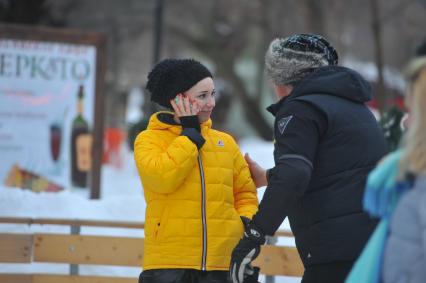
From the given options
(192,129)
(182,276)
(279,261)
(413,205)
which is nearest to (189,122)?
(192,129)

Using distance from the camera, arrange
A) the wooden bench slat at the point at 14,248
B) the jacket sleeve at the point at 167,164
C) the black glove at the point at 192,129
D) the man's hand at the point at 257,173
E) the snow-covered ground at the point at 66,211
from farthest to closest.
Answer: the snow-covered ground at the point at 66,211, the wooden bench slat at the point at 14,248, the man's hand at the point at 257,173, the black glove at the point at 192,129, the jacket sleeve at the point at 167,164

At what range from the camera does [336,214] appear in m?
3.77

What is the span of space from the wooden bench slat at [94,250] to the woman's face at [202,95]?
8.78 feet

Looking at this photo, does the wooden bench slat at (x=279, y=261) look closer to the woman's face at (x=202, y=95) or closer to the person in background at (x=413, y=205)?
the woman's face at (x=202, y=95)

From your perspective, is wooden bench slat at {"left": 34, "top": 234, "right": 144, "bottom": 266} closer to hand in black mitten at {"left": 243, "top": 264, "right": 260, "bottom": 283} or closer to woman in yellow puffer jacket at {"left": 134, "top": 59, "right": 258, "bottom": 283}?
woman in yellow puffer jacket at {"left": 134, "top": 59, "right": 258, "bottom": 283}

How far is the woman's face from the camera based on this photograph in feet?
14.1

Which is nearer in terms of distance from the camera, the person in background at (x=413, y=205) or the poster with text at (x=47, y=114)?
the person in background at (x=413, y=205)

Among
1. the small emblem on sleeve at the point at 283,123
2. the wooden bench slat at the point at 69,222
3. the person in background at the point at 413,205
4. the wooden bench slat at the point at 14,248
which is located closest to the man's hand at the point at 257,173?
the small emblem on sleeve at the point at 283,123

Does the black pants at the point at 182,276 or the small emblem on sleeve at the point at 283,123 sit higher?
the small emblem on sleeve at the point at 283,123

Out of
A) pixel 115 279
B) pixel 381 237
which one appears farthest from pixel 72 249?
pixel 381 237

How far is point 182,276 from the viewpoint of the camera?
13.5ft

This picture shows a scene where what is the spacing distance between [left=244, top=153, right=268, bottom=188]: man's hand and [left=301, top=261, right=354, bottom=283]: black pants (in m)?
0.77

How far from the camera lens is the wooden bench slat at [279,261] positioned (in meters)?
6.54

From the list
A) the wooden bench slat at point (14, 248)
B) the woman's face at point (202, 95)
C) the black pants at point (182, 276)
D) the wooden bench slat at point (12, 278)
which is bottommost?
the wooden bench slat at point (12, 278)
